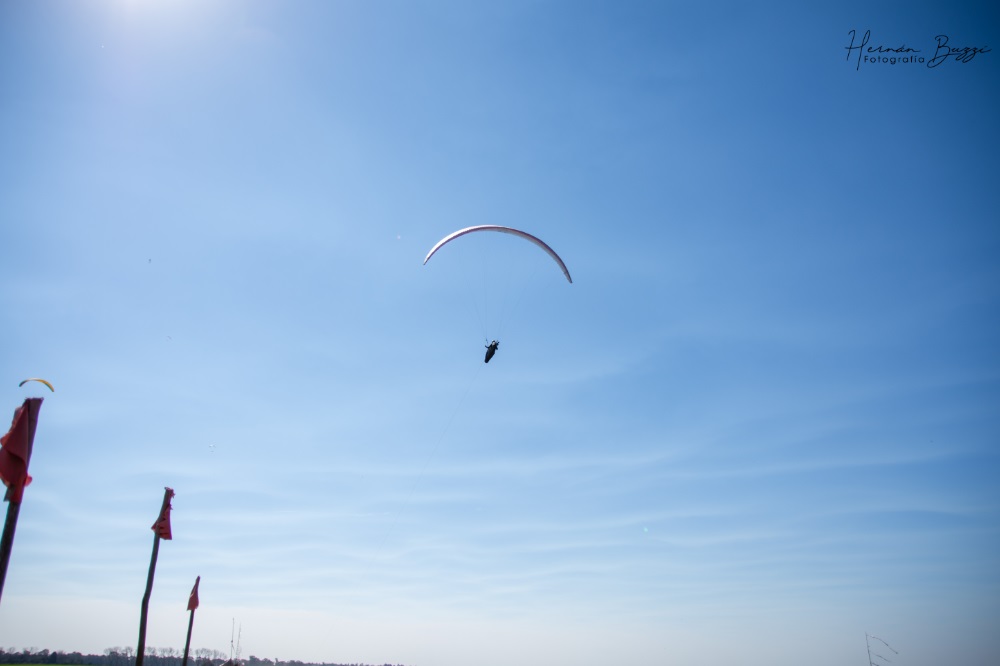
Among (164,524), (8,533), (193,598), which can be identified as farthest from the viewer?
(193,598)

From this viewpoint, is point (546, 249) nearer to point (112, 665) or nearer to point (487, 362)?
point (487, 362)

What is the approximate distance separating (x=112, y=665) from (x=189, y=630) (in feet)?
444

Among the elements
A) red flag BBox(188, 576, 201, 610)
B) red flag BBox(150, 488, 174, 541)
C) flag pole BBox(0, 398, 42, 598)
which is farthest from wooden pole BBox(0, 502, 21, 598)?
red flag BBox(188, 576, 201, 610)

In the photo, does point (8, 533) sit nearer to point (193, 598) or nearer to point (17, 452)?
point (17, 452)

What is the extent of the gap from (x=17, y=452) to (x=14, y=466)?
0.67ft

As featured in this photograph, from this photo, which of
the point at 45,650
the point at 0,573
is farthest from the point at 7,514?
the point at 45,650

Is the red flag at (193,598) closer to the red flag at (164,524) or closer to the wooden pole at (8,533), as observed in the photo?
the red flag at (164,524)

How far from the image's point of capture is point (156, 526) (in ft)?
63.2

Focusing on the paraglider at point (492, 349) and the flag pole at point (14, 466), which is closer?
the flag pole at point (14, 466)

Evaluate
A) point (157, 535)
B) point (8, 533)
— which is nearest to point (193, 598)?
point (157, 535)

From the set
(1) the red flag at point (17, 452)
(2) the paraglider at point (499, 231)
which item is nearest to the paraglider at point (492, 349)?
(2) the paraglider at point (499, 231)

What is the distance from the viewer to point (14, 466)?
30.1 feet

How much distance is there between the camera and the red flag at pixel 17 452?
913cm

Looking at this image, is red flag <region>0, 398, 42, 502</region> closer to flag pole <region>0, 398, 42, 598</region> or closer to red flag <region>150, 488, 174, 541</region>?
flag pole <region>0, 398, 42, 598</region>
